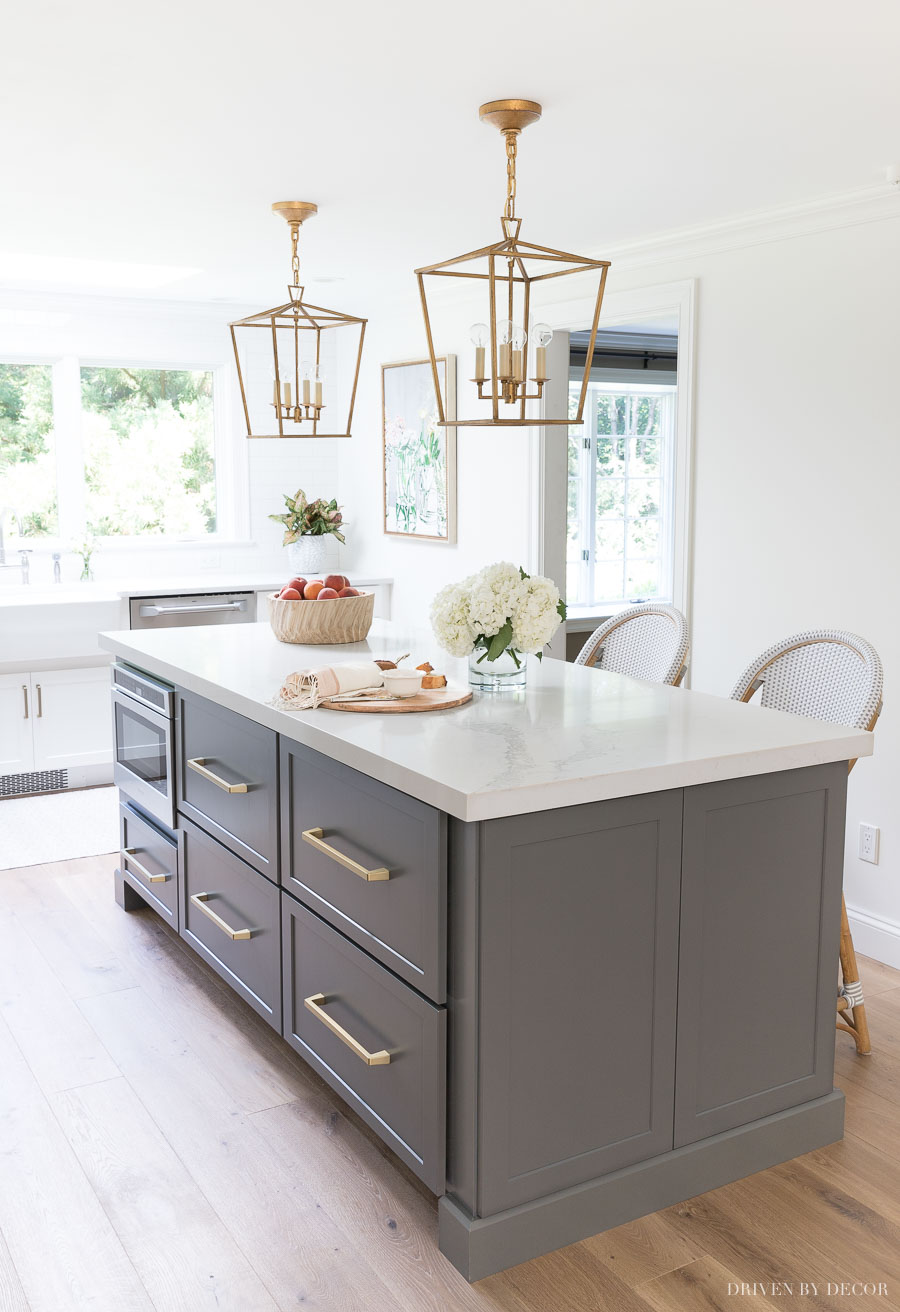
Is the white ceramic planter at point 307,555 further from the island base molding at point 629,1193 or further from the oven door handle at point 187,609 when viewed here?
the island base molding at point 629,1193

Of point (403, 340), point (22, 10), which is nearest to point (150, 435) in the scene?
point (403, 340)

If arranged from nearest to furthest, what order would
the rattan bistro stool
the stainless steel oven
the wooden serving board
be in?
1. the wooden serving board
2. the rattan bistro stool
3. the stainless steel oven

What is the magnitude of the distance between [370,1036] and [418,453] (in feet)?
12.8

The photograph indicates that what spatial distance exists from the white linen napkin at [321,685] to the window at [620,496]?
462 cm

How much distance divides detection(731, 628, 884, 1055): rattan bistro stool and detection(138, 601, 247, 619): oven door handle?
334 cm

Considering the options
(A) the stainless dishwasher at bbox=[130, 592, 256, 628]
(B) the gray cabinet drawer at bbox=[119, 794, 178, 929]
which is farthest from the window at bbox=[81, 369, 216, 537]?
(B) the gray cabinet drawer at bbox=[119, 794, 178, 929]

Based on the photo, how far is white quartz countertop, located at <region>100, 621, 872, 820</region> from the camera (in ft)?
6.63

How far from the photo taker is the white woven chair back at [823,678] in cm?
267

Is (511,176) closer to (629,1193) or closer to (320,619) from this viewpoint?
(320,619)

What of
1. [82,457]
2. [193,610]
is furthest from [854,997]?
[82,457]

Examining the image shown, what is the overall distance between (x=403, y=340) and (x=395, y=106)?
3.14 m

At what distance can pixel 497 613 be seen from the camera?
8.77 ft

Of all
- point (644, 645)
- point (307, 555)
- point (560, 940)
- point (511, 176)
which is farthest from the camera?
point (307, 555)

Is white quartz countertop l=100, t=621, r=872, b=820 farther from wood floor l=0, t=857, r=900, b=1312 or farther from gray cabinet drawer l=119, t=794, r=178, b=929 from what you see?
wood floor l=0, t=857, r=900, b=1312
